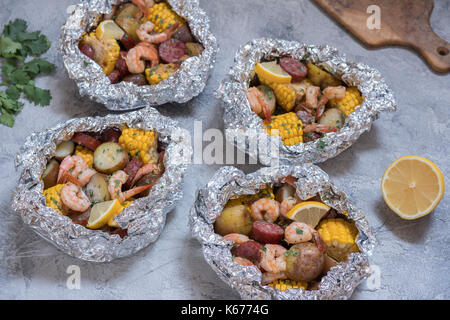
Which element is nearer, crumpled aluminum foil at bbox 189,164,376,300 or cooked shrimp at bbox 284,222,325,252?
crumpled aluminum foil at bbox 189,164,376,300

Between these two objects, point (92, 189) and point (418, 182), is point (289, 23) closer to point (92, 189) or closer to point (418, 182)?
point (418, 182)

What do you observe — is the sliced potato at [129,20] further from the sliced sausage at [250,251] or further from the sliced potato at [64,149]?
the sliced sausage at [250,251]

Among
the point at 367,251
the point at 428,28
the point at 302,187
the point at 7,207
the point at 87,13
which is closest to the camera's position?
the point at 367,251

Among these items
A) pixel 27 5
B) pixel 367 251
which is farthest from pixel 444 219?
pixel 27 5

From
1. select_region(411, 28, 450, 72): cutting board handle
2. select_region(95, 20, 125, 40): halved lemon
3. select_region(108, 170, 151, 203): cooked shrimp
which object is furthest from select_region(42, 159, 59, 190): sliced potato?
select_region(411, 28, 450, 72): cutting board handle

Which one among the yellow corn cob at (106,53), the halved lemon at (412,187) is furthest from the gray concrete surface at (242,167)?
the yellow corn cob at (106,53)

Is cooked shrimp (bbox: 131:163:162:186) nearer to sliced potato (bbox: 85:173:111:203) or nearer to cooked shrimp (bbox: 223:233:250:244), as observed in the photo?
sliced potato (bbox: 85:173:111:203)

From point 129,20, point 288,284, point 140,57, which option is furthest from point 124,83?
point 288,284
